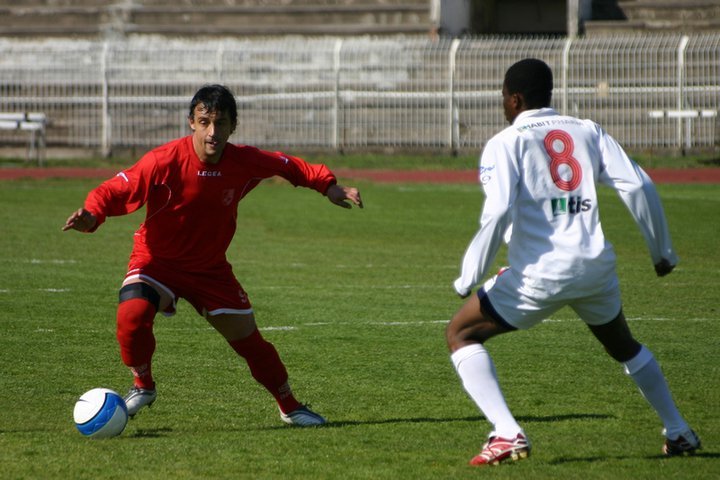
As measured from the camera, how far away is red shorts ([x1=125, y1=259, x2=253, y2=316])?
6145mm

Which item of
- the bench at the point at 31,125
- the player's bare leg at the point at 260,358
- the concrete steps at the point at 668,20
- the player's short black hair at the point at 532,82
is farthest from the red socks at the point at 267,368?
the concrete steps at the point at 668,20

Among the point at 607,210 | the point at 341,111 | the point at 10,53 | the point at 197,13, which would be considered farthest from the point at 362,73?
the point at 607,210

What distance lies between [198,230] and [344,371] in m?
1.80

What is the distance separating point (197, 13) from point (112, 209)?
2618 cm

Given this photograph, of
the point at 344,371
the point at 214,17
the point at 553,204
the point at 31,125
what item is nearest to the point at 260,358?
the point at 344,371

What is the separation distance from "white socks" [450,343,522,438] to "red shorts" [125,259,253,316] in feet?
4.99

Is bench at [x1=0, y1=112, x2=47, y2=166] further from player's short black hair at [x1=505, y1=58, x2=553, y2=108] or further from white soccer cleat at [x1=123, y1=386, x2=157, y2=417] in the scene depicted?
player's short black hair at [x1=505, y1=58, x2=553, y2=108]

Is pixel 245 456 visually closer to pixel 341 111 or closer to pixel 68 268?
pixel 68 268

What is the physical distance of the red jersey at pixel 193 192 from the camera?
6.09 metres

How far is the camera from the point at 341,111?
26969mm

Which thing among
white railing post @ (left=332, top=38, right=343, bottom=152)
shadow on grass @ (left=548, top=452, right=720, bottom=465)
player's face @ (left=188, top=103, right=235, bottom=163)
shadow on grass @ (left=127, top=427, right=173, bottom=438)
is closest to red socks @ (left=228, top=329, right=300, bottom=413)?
shadow on grass @ (left=127, top=427, right=173, bottom=438)

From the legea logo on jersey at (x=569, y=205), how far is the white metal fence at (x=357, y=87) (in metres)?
19.7

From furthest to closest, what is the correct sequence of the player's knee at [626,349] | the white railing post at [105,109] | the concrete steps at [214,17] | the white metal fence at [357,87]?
the concrete steps at [214,17]
the white railing post at [105,109]
the white metal fence at [357,87]
the player's knee at [626,349]

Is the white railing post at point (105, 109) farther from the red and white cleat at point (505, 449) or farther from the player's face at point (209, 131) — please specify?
the red and white cleat at point (505, 449)
